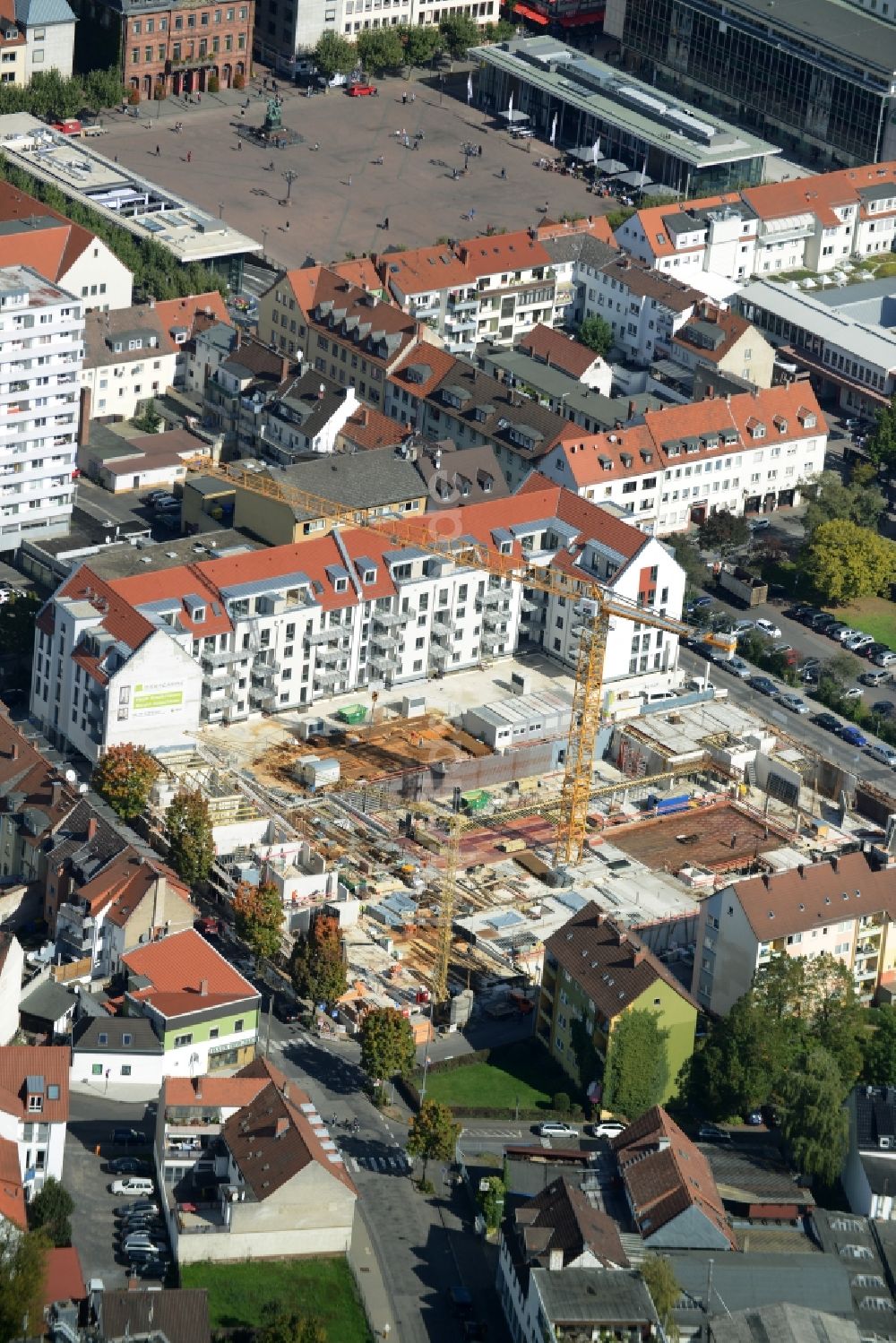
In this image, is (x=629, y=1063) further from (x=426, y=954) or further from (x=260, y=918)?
(x=260, y=918)

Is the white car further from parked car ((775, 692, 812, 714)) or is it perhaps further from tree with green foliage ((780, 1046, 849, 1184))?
parked car ((775, 692, 812, 714))

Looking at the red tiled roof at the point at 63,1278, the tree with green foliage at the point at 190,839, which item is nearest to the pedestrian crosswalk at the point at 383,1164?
the red tiled roof at the point at 63,1278

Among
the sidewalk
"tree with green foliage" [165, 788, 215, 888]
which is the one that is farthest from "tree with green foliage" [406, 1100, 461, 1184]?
"tree with green foliage" [165, 788, 215, 888]

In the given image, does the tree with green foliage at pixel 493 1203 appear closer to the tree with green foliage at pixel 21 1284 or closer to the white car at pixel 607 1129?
the white car at pixel 607 1129

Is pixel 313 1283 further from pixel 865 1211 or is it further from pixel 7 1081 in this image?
pixel 865 1211

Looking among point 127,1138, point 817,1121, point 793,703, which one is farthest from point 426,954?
point 793,703

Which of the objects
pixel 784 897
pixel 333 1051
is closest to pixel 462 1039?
pixel 333 1051
